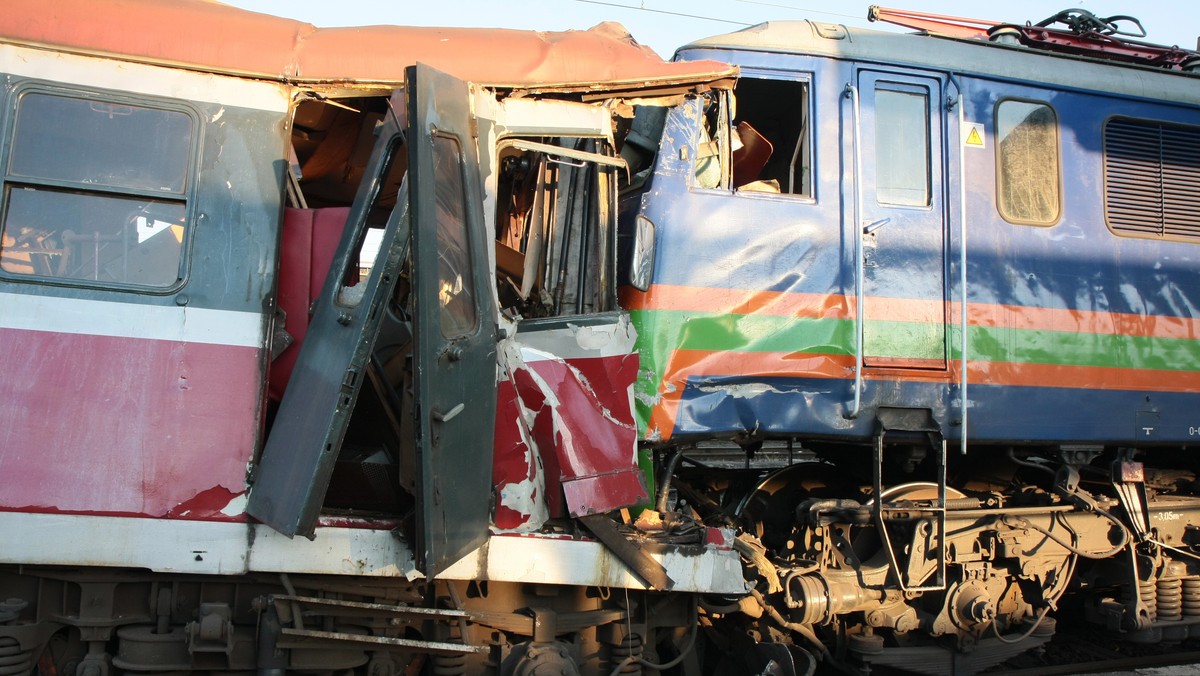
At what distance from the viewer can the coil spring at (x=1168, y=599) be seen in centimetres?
594

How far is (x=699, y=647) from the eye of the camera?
5059 millimetres

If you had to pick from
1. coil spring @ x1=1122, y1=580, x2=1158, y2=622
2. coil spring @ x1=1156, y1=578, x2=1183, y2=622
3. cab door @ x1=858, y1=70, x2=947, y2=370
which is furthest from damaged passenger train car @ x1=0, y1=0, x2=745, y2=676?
coil spring @ x1=1156, y1=578, x2=1183, y2=622

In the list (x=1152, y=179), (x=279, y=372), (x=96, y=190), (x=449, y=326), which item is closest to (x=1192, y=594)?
(x=1152, y=179)

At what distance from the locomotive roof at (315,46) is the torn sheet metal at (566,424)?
1185 mm

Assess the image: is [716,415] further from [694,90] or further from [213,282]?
[213,282]

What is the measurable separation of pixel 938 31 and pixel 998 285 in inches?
71.2

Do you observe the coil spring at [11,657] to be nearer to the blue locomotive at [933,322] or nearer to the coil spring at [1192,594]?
the blue locomotive at [933,322]

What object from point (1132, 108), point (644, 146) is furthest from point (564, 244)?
point (1132, 108)

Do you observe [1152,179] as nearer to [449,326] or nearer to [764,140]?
[764,140]

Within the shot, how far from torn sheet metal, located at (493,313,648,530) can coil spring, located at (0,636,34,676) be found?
1.96 metres

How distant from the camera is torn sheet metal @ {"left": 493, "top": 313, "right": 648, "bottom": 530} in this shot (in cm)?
403

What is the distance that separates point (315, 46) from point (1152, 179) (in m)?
5.14

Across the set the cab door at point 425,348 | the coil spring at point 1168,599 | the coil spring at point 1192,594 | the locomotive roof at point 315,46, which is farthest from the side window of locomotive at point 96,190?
the coil spring at point 1192,594

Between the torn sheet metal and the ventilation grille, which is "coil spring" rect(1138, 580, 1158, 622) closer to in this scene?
the ventilation grille
